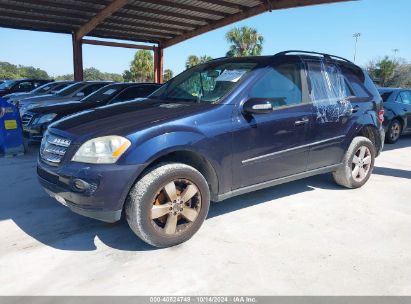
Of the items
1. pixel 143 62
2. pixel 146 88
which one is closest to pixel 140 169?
pixel 146 88

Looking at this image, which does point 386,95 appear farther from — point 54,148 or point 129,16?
point 129,16

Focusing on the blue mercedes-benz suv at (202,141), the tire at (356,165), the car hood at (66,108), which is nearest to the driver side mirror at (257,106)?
the blue mercedes-benz suv at (202,141)

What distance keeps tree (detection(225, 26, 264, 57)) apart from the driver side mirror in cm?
3507

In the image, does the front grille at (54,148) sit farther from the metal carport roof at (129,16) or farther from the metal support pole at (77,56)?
the metal support pole at (77,56)

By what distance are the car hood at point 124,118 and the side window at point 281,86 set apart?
66cm

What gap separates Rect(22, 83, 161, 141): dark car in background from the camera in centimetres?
721

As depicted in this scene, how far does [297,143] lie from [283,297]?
1.90 metres

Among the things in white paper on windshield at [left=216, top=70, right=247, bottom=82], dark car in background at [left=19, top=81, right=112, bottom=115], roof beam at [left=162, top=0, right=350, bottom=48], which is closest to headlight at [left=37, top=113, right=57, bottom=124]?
dark car in background at [left=19, top=81, right=112, bottom=115]

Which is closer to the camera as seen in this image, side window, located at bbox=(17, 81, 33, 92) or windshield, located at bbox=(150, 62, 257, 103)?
windshield, located at bbox=(150, 62, 257, 103)

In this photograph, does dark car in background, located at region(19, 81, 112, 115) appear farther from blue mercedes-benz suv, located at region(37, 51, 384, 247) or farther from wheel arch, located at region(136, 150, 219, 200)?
wheel arch, located at region(136, 150, 219, 200)

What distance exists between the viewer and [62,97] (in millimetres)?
9562

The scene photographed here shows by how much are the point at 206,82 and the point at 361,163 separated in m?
2.50

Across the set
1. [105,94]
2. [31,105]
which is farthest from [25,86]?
[105,94]

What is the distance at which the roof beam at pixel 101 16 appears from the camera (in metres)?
12.5
